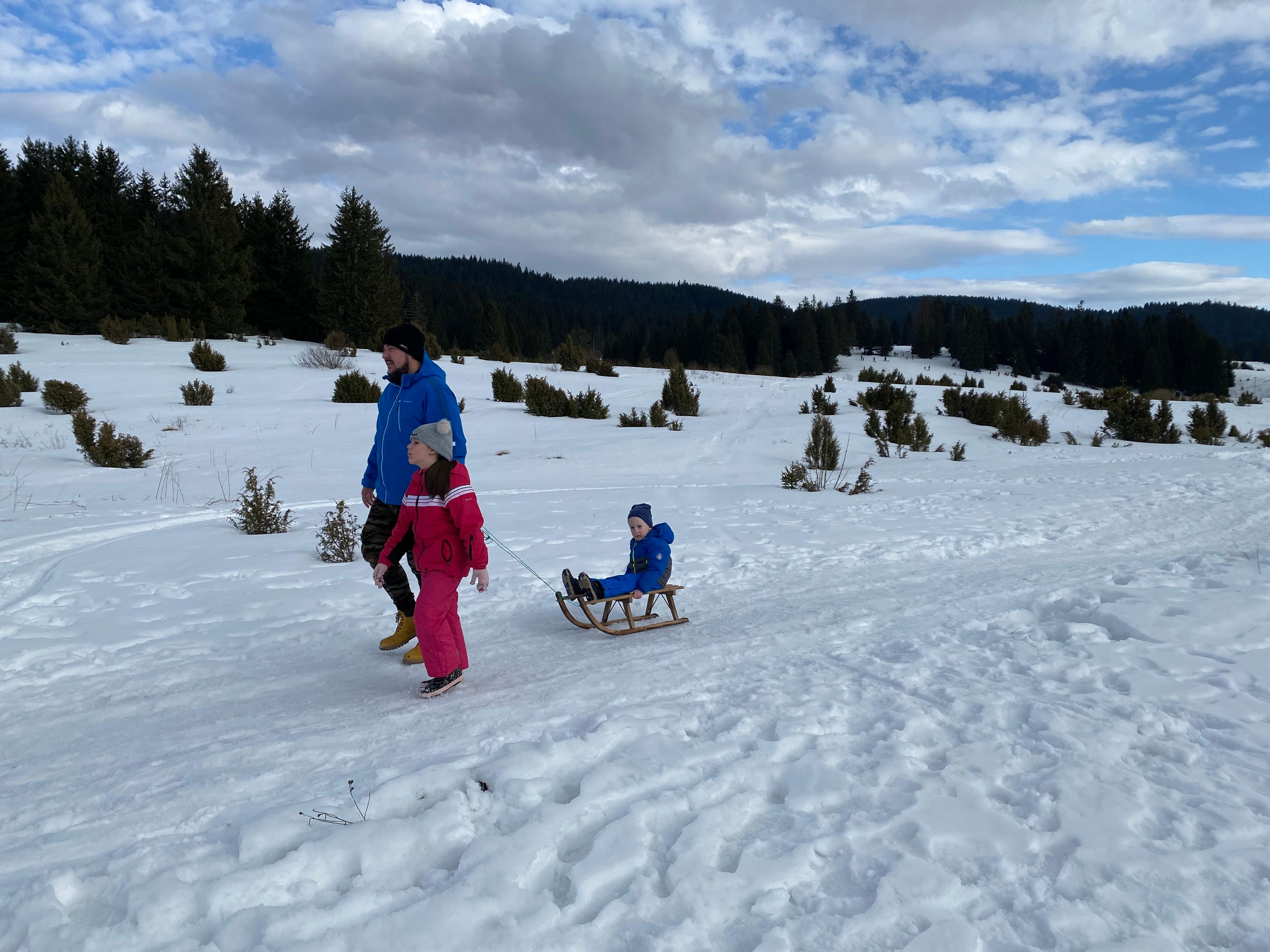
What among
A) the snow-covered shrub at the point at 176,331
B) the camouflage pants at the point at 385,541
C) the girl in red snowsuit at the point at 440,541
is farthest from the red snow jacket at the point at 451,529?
the snow-covered shrub at the point at 176,331

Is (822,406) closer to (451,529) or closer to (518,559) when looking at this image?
(518,559)

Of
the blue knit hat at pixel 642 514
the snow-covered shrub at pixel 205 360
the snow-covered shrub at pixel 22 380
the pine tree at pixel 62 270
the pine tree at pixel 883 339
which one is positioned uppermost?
the pine tree at pixel 883 339

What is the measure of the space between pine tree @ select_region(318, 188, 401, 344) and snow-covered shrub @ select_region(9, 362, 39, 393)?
42.5 feet

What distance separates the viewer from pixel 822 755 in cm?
289

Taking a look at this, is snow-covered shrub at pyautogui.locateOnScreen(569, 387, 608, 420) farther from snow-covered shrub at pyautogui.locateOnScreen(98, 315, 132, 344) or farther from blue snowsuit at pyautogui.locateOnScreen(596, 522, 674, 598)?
snow-covered shrub at pyautogui.locateOnScreen(98, 315, 132, 344)

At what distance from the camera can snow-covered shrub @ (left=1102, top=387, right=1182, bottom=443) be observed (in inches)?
685

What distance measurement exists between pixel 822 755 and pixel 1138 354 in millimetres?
79866

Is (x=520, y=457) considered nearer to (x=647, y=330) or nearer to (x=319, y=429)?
(x=319, y=429)

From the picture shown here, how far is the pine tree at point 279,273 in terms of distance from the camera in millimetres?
29797

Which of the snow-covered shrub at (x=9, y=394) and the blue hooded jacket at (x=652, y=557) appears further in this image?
the snow-covered shrub at (x=9, y=394)

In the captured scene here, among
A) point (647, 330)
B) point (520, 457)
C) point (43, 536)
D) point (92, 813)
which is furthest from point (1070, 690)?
point (647, 330)

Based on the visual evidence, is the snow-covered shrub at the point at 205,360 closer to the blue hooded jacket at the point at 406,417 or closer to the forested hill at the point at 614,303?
the blue hooded jacket at the point at 406,417

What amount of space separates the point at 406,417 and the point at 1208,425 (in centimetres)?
2197

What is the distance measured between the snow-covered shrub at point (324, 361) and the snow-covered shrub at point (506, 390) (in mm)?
4753
